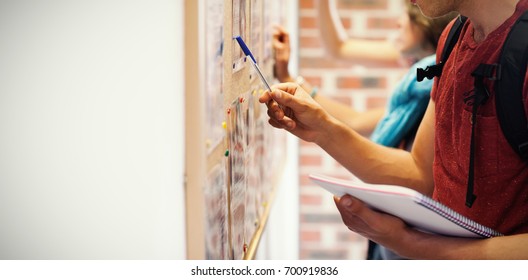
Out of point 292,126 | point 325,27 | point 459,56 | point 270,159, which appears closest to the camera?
point 459,56

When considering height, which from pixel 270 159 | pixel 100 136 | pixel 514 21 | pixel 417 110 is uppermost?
pixel 514 21

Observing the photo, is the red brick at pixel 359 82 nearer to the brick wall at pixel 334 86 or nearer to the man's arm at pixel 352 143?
the brick wall at pixel 334 86

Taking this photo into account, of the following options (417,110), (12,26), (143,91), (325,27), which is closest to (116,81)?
(143,91)

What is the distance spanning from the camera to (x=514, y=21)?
1173 mm

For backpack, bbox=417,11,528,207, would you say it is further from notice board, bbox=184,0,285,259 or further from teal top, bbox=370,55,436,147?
teal top, bbox=370,55,436,147

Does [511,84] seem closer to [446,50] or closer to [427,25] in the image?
[446,50]

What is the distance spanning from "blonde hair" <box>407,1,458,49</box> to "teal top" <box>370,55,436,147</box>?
8.5 inches

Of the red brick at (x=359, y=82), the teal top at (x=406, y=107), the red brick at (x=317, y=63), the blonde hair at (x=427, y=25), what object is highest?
the blonde hair at (x=427, y=25)

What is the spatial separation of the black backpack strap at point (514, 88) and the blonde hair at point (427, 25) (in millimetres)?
983

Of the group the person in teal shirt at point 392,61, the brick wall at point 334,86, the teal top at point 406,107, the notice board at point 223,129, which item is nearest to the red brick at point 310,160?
the brick wall at point 334,86

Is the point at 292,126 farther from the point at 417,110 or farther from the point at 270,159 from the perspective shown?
the point at 270,159

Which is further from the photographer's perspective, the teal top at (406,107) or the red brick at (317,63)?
the red brick at (317,63)

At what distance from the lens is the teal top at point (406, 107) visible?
1.86 meters
